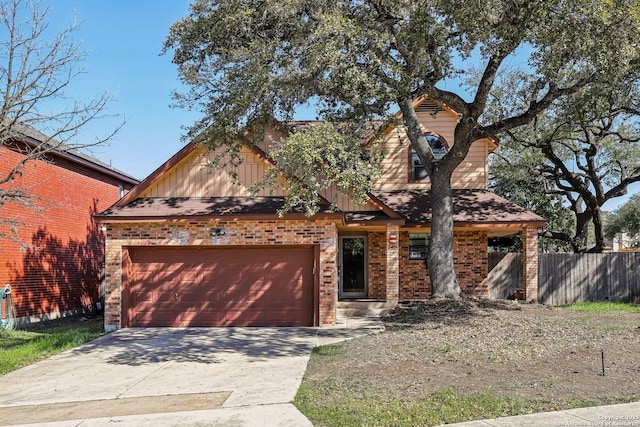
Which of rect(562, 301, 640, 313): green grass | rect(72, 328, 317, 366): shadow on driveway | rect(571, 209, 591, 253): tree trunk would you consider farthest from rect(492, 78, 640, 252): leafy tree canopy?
rect(72, 328, 317, 366): shadow on driveway

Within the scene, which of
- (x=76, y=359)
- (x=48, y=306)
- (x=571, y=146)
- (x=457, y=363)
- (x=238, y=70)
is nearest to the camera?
(x=457, y=363)

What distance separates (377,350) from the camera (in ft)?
33.7

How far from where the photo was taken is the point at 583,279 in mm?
19203

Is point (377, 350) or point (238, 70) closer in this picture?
point (377, 350)

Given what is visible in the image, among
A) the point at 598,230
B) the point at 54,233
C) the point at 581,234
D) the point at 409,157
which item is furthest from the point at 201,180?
the point at 581,234

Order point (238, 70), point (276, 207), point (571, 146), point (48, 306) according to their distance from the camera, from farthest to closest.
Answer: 1. point (571, 146)
2. point (48, 306)
3. point (276, 207)
4. point (238, 70)

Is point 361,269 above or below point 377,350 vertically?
above

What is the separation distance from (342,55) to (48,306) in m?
12.5

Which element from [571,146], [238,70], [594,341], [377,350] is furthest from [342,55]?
[571,146]

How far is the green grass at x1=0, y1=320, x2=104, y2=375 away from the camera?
10.9 meters

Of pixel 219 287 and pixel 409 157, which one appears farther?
pixel 409 157

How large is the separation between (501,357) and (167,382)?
539 centimetres

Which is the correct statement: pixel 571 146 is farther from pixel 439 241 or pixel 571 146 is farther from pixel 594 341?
pixel 594 341

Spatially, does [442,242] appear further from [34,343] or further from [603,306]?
[34,343]
